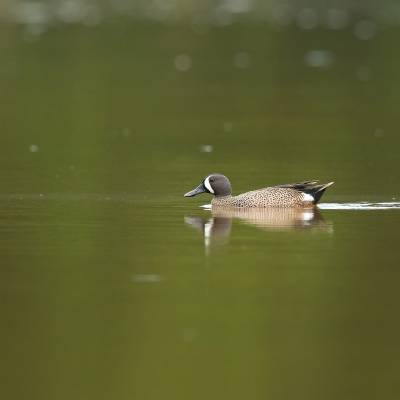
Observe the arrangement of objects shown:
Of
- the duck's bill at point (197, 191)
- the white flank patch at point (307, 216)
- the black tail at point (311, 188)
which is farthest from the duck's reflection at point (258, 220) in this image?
the duck's bill at point (197, 191)

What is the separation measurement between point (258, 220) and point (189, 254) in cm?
184

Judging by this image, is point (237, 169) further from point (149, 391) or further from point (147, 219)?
point (149, 391)

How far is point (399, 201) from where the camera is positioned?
1301 centimetres

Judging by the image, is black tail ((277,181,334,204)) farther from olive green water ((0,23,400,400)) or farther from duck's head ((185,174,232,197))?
duck's head ((185,174,232,197))

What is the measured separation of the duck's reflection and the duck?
0.05 m

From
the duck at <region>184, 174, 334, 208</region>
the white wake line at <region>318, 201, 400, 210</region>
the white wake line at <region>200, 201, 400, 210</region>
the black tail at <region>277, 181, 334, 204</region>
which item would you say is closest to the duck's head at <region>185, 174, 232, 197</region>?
the duck at <region>184, 174, 334, 208</region>

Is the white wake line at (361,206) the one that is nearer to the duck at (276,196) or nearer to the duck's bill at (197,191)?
the duck at (276,196)

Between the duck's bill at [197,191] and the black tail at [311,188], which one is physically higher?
the duck's bill at [197,191]

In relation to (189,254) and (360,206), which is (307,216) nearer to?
(360,206)

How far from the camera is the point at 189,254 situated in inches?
412

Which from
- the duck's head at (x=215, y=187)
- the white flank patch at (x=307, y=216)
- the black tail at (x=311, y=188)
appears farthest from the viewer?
the duck's head at (x=215, y=187)

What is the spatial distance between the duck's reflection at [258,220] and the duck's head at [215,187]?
213mm

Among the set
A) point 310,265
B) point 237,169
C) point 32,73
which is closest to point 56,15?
point 32,73

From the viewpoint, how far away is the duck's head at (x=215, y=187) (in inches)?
511
